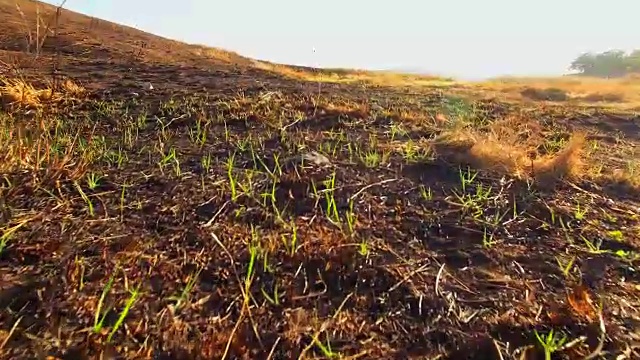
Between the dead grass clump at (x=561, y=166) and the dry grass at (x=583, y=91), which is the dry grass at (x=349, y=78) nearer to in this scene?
the dry grass at (x=583, y=91)

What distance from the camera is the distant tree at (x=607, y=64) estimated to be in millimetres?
24859

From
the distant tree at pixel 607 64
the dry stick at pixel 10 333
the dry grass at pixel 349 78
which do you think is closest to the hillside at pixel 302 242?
the dry stick at pixel 10 333

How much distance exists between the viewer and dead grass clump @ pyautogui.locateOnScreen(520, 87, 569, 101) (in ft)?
24.5

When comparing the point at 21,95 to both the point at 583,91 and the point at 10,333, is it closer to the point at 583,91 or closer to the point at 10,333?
the point at 10,333

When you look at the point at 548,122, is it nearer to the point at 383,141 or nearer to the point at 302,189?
the point at 383,141

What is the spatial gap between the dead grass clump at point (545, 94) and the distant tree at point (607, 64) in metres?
19.9

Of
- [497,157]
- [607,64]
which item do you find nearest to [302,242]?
[497,157]

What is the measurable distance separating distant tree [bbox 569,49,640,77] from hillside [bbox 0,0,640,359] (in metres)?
26.6

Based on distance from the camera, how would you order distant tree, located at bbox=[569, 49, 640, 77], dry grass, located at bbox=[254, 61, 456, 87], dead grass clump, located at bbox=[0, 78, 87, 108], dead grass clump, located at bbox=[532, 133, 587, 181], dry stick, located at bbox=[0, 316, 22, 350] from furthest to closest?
distant tree, located at bbox=[569, 49, 640, 77] < dry grass, located at bbox=[254, 61, 456, 87] < dead grass clump, located at bbox=[0, 78, 87, 108] < dead grass clump, located at bbox=[532, 133, 587, 181] < dry stick, located at bbox=[0, 316, 22, 350]

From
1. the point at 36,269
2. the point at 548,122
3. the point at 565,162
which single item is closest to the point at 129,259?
the point at 36,269

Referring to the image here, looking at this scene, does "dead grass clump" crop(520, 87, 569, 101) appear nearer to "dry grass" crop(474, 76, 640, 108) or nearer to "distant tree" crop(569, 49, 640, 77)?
"dry grass" crop(474, 76, 640, 108)

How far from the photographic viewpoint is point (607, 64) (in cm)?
2589

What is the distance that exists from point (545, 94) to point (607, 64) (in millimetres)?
22179

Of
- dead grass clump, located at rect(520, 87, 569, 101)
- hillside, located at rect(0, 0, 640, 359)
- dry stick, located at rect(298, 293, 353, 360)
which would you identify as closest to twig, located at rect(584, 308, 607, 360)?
hillside, located at rect(0, 0, 640, 359)
